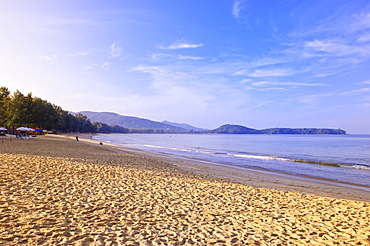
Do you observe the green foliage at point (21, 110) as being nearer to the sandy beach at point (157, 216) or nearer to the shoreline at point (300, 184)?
the shoreline at point (300, 184)

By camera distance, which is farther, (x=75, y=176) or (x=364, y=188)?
(x=364, y=188)

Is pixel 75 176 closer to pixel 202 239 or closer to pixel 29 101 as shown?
pixel 202 239

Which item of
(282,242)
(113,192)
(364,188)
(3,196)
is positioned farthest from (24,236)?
(364,188)

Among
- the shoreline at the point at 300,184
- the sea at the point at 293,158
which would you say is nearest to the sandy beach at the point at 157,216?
the shoreline at the point at 300,184

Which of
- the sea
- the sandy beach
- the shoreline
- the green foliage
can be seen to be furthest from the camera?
the green foliage

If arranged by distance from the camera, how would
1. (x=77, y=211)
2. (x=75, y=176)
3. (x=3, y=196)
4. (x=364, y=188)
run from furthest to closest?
(x=364, y=188) → (x=75, y=176) → (x=3, y=196) → (x=77, y=211)

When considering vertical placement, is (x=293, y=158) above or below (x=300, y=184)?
above

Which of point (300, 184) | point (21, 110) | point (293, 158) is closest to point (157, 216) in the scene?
point (300, 184)

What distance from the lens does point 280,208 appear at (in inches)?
276

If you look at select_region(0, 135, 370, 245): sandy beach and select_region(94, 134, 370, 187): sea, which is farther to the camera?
select_region(94, 134, 370, 187): sea

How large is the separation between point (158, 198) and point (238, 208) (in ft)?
8.07

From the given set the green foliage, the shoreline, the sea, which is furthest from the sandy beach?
the green foliage

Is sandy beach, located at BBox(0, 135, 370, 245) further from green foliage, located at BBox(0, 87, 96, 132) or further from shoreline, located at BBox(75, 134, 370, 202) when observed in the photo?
green foliage, located at BBox(0, 87, 96, 132)

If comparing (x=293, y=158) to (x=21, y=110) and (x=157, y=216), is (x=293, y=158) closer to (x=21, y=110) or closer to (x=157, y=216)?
(x=157, y=216)
